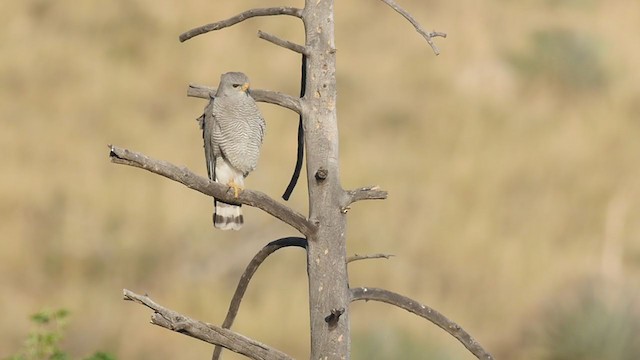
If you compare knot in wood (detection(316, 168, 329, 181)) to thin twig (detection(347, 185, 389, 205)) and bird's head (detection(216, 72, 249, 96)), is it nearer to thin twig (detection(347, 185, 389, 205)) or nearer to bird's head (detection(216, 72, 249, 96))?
thin twig (detection(347, 185, 389, 205))

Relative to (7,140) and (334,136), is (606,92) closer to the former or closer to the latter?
(7,140)

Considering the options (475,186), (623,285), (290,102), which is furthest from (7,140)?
(290,102)

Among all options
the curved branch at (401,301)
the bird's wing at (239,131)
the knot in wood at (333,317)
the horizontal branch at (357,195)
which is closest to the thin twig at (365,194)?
the horizontal branch at (357,195)

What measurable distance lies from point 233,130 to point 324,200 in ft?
6.84

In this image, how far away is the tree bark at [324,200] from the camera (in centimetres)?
444

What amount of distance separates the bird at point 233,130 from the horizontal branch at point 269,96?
1.41m

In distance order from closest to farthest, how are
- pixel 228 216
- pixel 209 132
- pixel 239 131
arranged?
pixel 228 216 < pixel 239 131 < pixel 209 132

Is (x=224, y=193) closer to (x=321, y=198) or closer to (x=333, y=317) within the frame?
(x=321, y=198)

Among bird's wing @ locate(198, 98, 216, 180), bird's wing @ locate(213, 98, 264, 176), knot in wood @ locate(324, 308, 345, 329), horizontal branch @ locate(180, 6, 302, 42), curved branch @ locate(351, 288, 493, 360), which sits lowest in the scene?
knot in wood @ locate(324, 308, 345, 329)

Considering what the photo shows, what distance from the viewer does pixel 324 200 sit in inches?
175

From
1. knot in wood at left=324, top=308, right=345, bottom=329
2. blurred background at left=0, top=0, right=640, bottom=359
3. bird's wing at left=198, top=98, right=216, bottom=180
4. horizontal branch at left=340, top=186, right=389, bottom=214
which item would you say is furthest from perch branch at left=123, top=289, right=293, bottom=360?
blurred background at left=0, top=0, right=640, bottom=359

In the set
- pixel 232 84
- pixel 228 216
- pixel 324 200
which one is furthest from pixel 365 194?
pixel 232 84

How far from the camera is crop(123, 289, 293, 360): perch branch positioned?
13.3 feet

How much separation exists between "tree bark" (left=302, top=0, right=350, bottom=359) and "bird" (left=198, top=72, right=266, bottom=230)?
1.70 meters
